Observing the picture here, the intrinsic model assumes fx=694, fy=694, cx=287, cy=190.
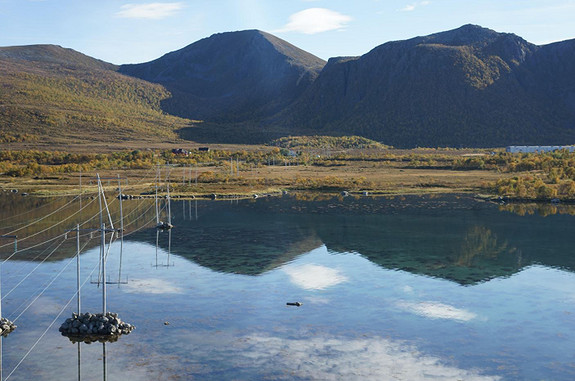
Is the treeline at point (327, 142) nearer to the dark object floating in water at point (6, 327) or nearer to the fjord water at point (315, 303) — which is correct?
the fjord water at point (315, 303)

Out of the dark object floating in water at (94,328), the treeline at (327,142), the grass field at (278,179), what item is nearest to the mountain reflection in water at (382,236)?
the grass field at (278,179)

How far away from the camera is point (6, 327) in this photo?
29.5m

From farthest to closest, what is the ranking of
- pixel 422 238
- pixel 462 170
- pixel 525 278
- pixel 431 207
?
1. pixel 462 170
2. pixel 431 207
3. pixel 422 238
4. pixel 525 278

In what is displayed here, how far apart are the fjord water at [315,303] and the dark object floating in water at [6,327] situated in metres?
0.27

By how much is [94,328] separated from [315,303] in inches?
435

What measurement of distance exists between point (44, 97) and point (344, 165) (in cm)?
10347

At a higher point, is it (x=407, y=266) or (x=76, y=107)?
(x=76, y=107)

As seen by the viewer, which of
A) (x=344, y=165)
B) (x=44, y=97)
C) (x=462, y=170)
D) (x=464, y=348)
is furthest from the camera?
(x=44, y=97)

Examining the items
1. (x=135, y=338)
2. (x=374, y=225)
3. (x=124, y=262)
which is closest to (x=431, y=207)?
(x=374, y=225)

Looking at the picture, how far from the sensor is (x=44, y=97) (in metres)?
193

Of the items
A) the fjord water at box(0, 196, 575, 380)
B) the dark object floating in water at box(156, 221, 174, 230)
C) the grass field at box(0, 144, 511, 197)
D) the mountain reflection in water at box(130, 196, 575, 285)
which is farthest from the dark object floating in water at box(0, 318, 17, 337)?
the grass field at box(0, 144, 511, 197)

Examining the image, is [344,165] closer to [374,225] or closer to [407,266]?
[374,225]

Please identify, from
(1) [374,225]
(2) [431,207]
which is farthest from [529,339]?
(2) [431,207]

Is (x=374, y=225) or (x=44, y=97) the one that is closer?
(x=374, y=225)
